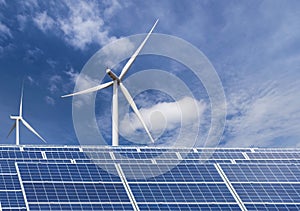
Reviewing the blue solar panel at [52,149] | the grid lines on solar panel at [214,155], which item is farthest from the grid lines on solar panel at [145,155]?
the blue solar panel at [52,149]

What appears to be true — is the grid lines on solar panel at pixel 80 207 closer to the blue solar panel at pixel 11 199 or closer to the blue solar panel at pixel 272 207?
the blue solar panel at pixel 11 199

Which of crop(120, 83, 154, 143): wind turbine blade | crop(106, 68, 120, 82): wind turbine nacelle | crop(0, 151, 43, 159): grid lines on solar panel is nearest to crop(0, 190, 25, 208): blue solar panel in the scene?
crop(0, 151, 43, 159): grid lines on solar panel

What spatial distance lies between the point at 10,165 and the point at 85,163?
20.9 ft

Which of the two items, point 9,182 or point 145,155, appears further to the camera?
point 145,155

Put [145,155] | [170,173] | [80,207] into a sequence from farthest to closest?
[145,155] → [170,173] → [80,207]

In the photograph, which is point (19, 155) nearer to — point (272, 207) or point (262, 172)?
point (262, 172)

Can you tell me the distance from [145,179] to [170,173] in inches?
108

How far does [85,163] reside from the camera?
1660 inches

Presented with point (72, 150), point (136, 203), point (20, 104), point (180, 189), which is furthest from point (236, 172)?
point (20, 104)

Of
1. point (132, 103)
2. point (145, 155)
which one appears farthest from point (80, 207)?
point (132, 103)

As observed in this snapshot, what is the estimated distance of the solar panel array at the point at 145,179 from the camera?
36.0m

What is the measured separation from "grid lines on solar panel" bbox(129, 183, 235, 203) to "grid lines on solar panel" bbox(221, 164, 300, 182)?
2.95 m

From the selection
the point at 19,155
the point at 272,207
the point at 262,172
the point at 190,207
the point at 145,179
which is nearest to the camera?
the point at 190,207

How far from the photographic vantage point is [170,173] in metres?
42.0
